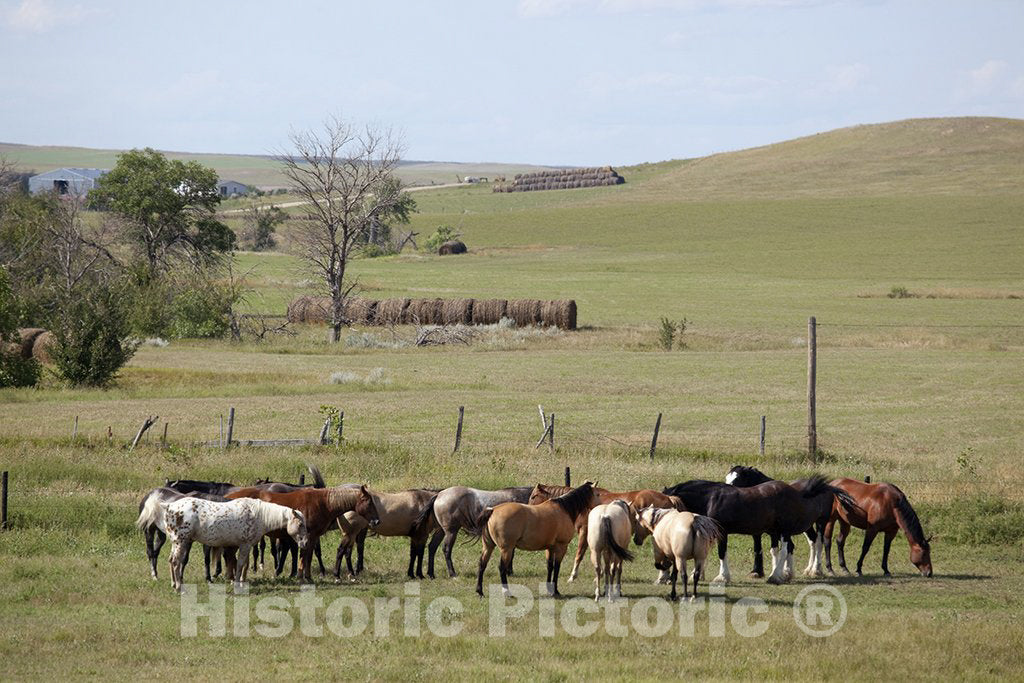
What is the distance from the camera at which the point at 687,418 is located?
30.8m

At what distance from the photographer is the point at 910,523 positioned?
1538 cm

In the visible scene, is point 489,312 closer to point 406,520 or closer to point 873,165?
point 406,520

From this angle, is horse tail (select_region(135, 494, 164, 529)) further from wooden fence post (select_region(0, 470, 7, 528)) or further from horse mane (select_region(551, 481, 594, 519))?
horse mane (select_region(551, 481, 594, 519))

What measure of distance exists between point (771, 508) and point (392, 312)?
153 ft

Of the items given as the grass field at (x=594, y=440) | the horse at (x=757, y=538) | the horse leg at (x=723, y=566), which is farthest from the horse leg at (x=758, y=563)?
the horse leg at (x=723, y=566)

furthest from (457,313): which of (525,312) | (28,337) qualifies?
(28,337)

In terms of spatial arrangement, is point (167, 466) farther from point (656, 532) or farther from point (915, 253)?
point (915, 253)

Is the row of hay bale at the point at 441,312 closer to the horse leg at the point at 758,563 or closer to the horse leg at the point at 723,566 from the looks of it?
the horse leg at the point at 758,563

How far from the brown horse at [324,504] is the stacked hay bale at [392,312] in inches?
1793

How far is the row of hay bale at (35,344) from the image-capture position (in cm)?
3997

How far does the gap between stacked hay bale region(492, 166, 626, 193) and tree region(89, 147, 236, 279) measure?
102 m

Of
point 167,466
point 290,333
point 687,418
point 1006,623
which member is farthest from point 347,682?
point 290,333

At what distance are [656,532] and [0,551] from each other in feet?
28.3

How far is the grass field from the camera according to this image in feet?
35.9
